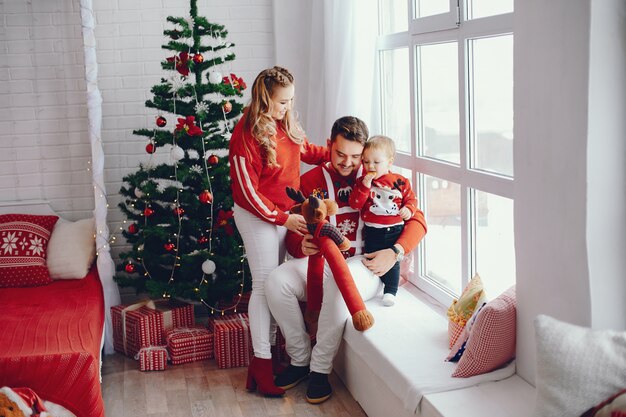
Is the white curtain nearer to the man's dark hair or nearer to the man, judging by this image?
the man

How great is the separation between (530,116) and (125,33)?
3.13m

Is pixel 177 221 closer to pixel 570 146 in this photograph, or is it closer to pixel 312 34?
pixel 312 34

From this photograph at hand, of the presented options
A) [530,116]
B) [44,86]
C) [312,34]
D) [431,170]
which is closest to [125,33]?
[44,86]

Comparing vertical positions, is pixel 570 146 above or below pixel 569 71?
below

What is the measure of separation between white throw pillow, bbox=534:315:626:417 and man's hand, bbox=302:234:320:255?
1484 mm

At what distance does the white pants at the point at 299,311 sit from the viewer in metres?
Result: 3.71

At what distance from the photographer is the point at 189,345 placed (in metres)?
4.34

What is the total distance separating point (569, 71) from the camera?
2428 millimetres

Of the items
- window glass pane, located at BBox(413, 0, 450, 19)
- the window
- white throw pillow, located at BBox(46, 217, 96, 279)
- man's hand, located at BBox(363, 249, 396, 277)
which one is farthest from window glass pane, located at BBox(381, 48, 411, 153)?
white throw pillow, located at BBox(46, 217, 96, 279)

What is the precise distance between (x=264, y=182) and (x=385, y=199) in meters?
0.58

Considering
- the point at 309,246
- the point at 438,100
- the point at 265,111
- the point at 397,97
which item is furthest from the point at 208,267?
the point at 438,100

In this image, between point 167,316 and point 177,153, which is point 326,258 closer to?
point 177,153

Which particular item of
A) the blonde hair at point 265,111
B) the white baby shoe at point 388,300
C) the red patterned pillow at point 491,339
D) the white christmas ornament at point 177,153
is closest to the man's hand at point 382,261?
the white baby shoe at point 388,300

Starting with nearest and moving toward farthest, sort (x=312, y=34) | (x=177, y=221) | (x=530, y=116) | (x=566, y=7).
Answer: (x=566, y=7) → (x=530, y=116) → (x=177, y=221) → (x=312, y=34)
